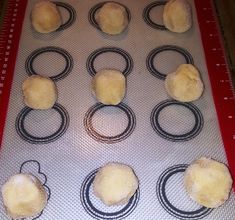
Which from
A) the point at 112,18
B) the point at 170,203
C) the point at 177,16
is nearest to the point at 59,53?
the point at 112,18

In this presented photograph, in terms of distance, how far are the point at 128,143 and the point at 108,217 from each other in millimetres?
268

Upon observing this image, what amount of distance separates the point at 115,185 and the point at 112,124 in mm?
267

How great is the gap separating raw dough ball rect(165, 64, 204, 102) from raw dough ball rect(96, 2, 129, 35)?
333 millimetres

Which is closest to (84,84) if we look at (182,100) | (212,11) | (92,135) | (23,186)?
(92,135)

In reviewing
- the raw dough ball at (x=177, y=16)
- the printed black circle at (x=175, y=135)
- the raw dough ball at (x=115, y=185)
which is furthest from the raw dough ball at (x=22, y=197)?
the raw dough ball at (x=177, y=16)

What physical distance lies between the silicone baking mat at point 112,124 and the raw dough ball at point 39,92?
0.13 feet

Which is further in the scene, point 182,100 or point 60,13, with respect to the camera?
point 60,13

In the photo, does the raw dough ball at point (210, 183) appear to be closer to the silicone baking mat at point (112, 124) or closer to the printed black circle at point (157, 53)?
the silicone baking mat at point (112, 124)

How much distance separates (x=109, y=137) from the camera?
1.44 meters

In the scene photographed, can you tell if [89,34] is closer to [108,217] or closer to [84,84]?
[84,84]

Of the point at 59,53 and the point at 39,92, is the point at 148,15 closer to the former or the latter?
the point at 59,53

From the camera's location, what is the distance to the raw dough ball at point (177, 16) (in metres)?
1.65

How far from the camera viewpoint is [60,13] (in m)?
1.79

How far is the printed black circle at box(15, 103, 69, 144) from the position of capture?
56.7 inches
